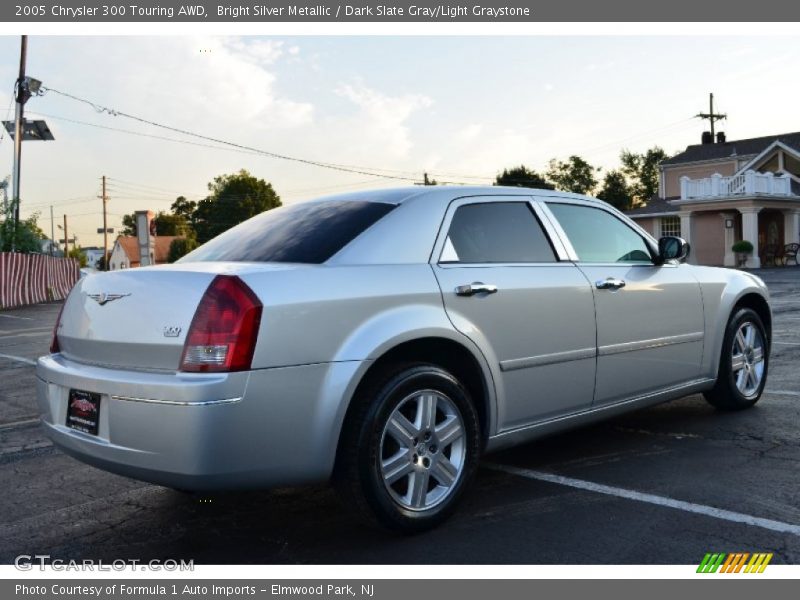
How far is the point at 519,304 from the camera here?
13.5 feet

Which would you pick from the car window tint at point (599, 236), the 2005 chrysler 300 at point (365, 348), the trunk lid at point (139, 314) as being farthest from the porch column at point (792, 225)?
the trunk lid at point (139, 314)

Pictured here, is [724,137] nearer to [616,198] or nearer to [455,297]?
[616,198]

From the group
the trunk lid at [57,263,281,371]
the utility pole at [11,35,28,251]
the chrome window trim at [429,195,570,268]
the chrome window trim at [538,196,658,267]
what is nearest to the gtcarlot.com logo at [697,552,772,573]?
the chrome window trim at [429,195,570,268]

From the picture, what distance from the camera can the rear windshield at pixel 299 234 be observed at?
3779 mm

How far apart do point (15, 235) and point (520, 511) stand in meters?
30.1

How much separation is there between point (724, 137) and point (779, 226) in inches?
669

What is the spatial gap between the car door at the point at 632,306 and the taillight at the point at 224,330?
83.0 inches

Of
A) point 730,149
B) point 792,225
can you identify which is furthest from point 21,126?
point 730,149

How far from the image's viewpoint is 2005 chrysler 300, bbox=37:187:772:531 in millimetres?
3207

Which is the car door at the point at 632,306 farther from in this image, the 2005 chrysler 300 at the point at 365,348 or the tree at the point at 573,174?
the tree at the point at 573,174

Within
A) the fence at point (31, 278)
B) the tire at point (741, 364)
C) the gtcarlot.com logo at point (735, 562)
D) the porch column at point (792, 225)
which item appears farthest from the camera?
the porch column at point (792, 225)
